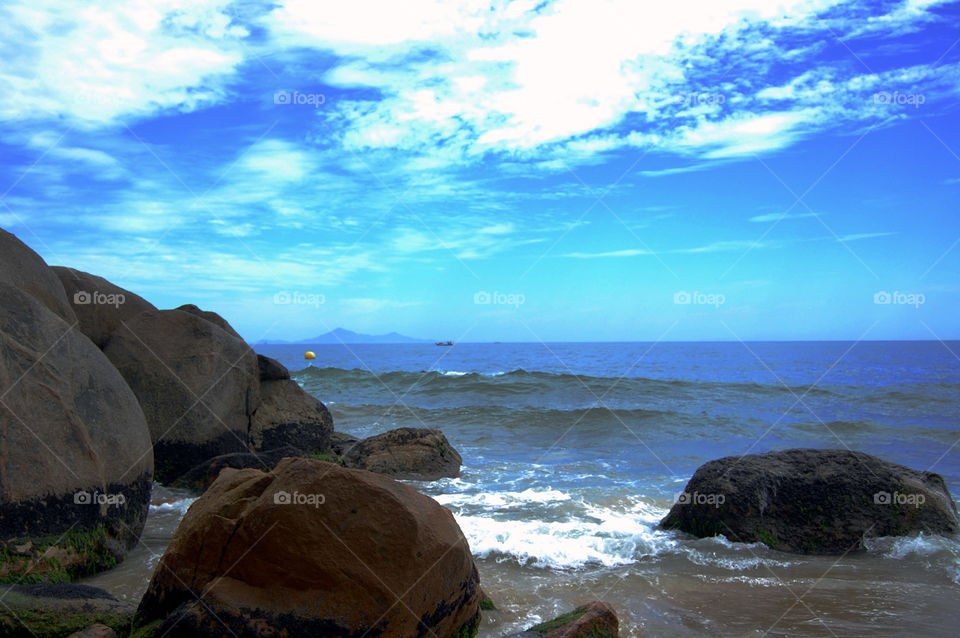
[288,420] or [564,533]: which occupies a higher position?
[288,420]

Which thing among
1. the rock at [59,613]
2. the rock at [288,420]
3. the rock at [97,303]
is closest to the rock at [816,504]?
the rock at [59,613]

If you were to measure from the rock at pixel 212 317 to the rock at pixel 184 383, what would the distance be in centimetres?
95

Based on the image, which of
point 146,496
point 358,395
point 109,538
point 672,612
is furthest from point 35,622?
point 358,395

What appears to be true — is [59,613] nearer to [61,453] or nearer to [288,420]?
[61,453]

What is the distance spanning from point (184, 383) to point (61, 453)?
464 cm

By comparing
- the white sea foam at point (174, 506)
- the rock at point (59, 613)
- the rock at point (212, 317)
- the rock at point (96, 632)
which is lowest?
the white sea foam at point (174, 506)

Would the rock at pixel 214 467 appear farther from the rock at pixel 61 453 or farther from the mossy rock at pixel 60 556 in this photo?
the mossy rock at pixel 60 556

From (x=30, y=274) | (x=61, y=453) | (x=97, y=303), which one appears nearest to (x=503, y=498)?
(x=61, y=453)

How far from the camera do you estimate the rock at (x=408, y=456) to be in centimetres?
1202

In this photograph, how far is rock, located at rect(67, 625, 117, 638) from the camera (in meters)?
4.28

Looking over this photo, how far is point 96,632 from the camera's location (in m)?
4.33

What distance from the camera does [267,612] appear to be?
4.30 m

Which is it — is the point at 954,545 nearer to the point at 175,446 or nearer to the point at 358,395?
the point at 175,446

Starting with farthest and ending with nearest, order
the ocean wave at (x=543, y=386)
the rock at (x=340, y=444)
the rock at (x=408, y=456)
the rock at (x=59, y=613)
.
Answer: the ocean wave at (x=543, y=386) → the rock at (x=340, y=444) → the rock at (x=408, y=456) → the rock at (x=59, y=613)
